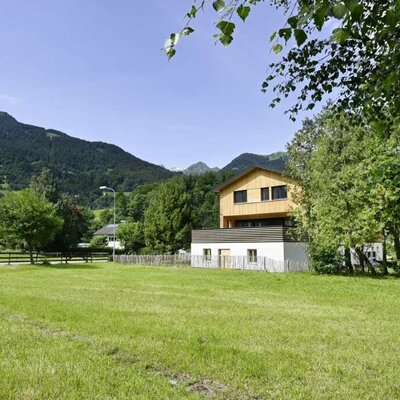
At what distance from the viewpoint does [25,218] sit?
36.5m

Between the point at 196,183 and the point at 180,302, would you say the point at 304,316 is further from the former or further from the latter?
the point at 196,183

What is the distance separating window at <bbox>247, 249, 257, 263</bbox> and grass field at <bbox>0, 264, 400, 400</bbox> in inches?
702

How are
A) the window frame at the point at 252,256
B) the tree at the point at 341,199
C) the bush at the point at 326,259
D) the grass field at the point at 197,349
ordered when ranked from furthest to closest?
1. the window frame at the point at 252,256
2. the bush at the point at 326,259
3. the tree at the point at 341,199
4. the grass field at the point at 197,349

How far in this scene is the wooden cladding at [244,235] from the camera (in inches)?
1226

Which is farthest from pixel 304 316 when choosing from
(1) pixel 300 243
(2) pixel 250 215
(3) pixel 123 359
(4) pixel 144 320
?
(2) pixel 250 215

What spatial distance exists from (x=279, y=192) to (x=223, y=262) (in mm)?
8529

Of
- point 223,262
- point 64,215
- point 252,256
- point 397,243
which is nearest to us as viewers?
point 397,243

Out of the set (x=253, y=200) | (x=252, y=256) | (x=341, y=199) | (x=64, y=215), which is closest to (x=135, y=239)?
(x=64, y=215)

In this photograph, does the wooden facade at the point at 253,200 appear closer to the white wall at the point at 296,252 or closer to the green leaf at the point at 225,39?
the white wall at the point at 296,252

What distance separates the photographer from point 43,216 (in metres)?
37.4

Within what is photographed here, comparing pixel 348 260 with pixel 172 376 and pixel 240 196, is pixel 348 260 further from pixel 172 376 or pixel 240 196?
pixel 172 376

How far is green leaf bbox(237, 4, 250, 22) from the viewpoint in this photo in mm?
2219

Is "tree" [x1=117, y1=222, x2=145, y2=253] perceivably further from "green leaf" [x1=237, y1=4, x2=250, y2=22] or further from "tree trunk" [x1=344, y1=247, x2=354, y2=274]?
"green leaf" [x1=237, y1=4, x2=250, y2=22]

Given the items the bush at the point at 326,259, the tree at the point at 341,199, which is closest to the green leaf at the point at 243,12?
the tree at the point at 341,199
